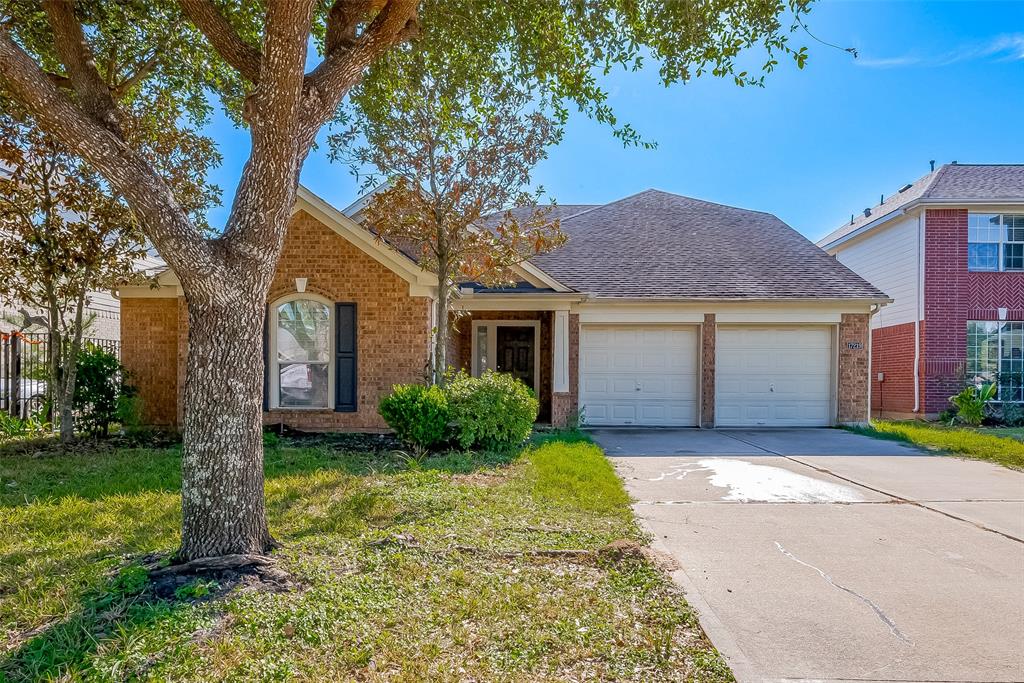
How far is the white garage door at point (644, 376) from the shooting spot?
13.0m

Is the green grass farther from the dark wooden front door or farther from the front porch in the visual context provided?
the dark wooden front door

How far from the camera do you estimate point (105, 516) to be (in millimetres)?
5094

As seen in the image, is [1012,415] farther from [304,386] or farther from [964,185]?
[304,386]

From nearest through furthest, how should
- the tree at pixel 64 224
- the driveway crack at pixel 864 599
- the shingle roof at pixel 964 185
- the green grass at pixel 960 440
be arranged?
1. the driveway crack at pixel 864 599
2. the tree at pixel 64 224
3. the green grass at pixel 960 440
4. the shingle roof at pixel 964 185

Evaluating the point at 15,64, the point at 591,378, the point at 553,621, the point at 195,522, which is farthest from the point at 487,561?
the point at 591,378

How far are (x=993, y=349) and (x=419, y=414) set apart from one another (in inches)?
595

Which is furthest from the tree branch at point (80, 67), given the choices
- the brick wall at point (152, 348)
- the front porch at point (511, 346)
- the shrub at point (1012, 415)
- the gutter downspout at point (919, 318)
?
the shrub at point (1012, 415)

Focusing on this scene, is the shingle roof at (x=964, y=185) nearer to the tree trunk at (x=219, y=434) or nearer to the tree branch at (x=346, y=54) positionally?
the tree branch at (x=346, y=54)

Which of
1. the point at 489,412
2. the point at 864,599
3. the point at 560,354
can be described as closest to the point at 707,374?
the point at 560,354

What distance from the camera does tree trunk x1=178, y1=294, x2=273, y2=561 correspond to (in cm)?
360

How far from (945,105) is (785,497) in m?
14.2

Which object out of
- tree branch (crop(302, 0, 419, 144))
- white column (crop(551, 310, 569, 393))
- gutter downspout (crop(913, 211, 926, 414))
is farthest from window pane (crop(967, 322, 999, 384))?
tree branch (crop(302, 0, 419, 144))

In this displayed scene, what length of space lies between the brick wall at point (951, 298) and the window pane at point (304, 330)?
14.7 m

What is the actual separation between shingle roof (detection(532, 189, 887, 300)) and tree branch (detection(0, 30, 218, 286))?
389 inches
